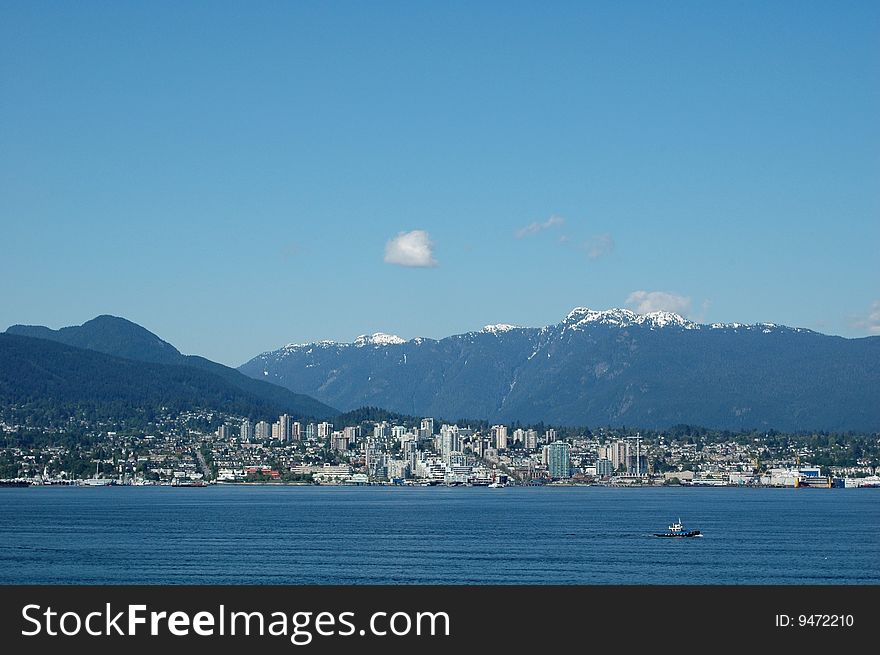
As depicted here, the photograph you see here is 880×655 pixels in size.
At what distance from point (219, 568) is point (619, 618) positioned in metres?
50.4

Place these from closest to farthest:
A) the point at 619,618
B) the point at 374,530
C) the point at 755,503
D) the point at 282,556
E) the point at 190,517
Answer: the point at 619,618 < the point at 282,556 < the point at 374,530 < the point at 190,517 < the point at 755,503

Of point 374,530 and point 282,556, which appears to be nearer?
point 282,556

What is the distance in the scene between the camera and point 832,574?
69.2 meters

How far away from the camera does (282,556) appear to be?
7831 cm

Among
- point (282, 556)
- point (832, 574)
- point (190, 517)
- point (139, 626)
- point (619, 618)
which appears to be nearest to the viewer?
point (139, 626)

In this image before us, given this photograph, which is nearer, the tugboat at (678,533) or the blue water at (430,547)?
the blue water at (430,547)

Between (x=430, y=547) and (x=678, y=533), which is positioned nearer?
(x=430, y=547)

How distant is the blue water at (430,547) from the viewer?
221 feet

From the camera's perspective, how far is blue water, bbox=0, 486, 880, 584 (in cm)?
6731

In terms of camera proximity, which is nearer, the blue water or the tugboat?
the blue water

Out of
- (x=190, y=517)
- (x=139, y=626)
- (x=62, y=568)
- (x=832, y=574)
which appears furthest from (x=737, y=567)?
(x=190, y=517)

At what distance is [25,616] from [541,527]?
3509 inches

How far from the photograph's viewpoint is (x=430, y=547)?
280 feet

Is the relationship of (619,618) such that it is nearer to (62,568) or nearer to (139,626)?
(139,626)
